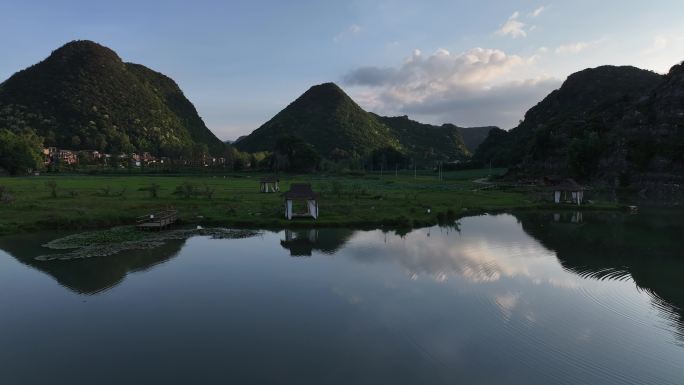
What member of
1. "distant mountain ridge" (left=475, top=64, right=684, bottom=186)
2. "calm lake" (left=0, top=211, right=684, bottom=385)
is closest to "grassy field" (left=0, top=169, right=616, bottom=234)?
"calm lake" (left=0, top=211, right=684, bottom=385)

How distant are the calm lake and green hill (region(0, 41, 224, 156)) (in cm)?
12146

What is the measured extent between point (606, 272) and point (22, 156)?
9484 cm

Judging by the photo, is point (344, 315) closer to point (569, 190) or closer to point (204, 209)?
point (204, 209)

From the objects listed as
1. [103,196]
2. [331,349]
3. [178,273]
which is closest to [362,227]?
[178,273]

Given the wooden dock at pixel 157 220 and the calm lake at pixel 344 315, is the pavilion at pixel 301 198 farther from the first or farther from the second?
the wooden dock at pixel 157 220

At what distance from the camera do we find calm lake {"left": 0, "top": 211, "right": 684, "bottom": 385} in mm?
10562

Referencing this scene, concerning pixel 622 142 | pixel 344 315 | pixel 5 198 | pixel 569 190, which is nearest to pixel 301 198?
pixel 344 315

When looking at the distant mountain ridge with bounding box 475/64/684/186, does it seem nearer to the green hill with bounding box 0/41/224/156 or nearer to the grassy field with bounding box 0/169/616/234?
the grassy field with bounding box 0/169/616/234

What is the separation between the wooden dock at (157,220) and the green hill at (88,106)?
108526 mm

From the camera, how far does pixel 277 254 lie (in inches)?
928

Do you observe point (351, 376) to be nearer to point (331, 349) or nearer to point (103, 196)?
point (331, 349)

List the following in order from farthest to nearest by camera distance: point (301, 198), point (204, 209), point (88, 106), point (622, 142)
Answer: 1. point (88, 106)
2. point (622, 142)
3. point (204, 209)
4. point (301, 198)

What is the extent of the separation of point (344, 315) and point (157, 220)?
67.2 ft

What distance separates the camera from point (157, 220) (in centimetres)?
2909
